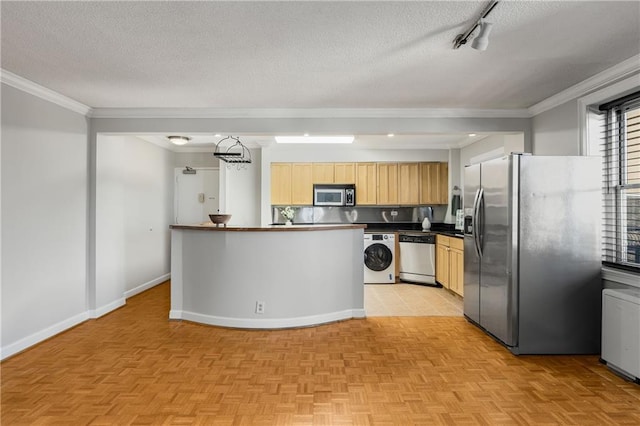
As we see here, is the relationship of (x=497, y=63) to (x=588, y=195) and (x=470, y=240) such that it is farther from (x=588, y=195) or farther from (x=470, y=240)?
(x=470, y=240)

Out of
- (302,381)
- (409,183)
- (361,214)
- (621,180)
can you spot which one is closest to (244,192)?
(361,214)

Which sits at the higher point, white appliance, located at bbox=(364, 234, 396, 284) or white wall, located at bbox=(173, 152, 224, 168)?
white wall, located at bbox=(173, 152, 224, 168)

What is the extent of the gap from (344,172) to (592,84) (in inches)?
156

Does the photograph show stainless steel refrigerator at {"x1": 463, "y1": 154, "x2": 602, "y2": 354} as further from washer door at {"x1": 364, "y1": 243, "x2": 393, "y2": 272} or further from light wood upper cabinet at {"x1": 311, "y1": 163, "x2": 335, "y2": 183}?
light wood upper cabinet at {"x1": 311, "y1": 163, "x2": 335, "y2": 183}

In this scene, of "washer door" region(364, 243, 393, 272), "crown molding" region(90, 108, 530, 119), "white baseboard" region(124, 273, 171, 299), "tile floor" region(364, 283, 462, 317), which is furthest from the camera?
"washer door" region(364, 243, 393, 272)

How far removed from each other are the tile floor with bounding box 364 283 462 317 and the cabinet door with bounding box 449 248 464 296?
0.18 m

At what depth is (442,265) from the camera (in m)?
5.60

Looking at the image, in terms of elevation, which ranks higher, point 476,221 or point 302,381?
point 476,221

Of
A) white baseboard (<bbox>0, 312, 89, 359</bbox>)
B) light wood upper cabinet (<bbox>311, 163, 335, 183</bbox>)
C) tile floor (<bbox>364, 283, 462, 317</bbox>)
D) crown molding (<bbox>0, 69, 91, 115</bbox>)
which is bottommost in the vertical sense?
tile floor (<bbox>364, 283, 462, 317</bbox>)

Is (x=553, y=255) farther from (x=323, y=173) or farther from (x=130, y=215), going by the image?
(x=130, y=215)

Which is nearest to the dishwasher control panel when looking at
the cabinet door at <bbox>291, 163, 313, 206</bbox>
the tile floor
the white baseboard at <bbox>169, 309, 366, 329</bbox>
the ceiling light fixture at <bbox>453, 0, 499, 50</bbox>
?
the tile floor

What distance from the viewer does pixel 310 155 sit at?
21.6ft

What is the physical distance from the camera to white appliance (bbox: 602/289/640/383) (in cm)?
262

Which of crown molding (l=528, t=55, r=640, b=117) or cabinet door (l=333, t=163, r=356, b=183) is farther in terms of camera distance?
cabinet door (l=333, t=163, r=356, b=183)
